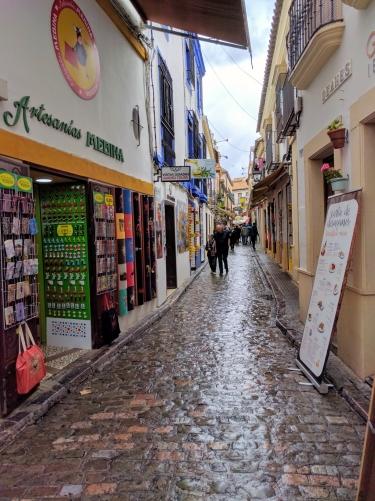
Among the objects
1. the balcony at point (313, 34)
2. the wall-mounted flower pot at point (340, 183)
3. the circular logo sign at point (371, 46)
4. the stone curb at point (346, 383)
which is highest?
the balcony at point (313, 34)

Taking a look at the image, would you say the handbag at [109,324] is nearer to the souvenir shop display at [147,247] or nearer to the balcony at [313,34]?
the souvenir shop display at [147,247]

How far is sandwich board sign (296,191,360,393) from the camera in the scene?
4.70 m

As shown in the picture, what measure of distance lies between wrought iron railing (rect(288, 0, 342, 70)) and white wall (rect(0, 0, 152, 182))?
2981mm

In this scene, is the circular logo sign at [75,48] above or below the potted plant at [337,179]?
above

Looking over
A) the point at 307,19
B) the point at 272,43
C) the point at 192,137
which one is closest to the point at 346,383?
the point at 307,19

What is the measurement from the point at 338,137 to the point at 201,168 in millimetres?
9196

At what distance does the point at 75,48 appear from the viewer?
597 centimetres

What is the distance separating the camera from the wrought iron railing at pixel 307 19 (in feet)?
18.2

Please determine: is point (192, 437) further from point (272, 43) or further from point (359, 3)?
point (272, 43)

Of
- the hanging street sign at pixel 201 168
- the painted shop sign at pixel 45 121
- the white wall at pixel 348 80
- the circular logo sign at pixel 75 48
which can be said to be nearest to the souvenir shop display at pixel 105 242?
the painted shop sign at pixel 45 121

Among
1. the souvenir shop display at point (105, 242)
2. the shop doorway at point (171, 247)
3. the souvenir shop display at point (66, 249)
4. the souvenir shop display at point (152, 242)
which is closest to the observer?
the souvenir shop display at point (66, 249)

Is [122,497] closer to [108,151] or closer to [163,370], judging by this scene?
[163,370]

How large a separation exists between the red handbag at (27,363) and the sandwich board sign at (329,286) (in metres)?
2.91

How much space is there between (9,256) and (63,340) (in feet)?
8.76
